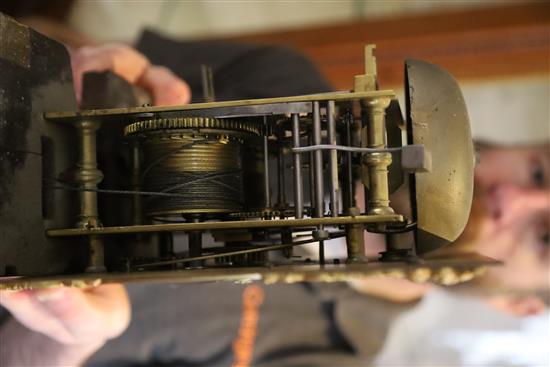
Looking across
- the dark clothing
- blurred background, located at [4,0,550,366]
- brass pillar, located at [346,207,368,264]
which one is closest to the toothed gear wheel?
brass pillar, located at [346,207,368,264]

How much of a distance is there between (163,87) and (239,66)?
1.26 feet

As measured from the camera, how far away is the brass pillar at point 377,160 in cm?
69

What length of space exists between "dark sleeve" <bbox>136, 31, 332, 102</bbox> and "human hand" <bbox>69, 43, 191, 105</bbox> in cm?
22

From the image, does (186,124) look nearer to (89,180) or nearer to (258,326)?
(89,180)

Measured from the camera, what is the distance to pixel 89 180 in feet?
2.45

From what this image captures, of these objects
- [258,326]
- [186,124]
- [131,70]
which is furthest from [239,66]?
[186,124]

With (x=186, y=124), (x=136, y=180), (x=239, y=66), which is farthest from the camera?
(x=239, y=66)

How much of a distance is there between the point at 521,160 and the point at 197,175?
1324 millimetres

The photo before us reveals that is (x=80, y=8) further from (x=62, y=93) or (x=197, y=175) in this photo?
(x=197, y=175)

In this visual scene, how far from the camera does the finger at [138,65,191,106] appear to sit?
1.07 metres

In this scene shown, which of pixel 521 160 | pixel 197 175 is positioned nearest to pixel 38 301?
pixel 197 175

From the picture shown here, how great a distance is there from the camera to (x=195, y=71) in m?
1.39

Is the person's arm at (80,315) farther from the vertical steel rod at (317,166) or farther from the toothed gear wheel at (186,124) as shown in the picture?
the vertical steel rod at (317,166)

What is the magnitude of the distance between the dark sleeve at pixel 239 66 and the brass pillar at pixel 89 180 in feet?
2.00
